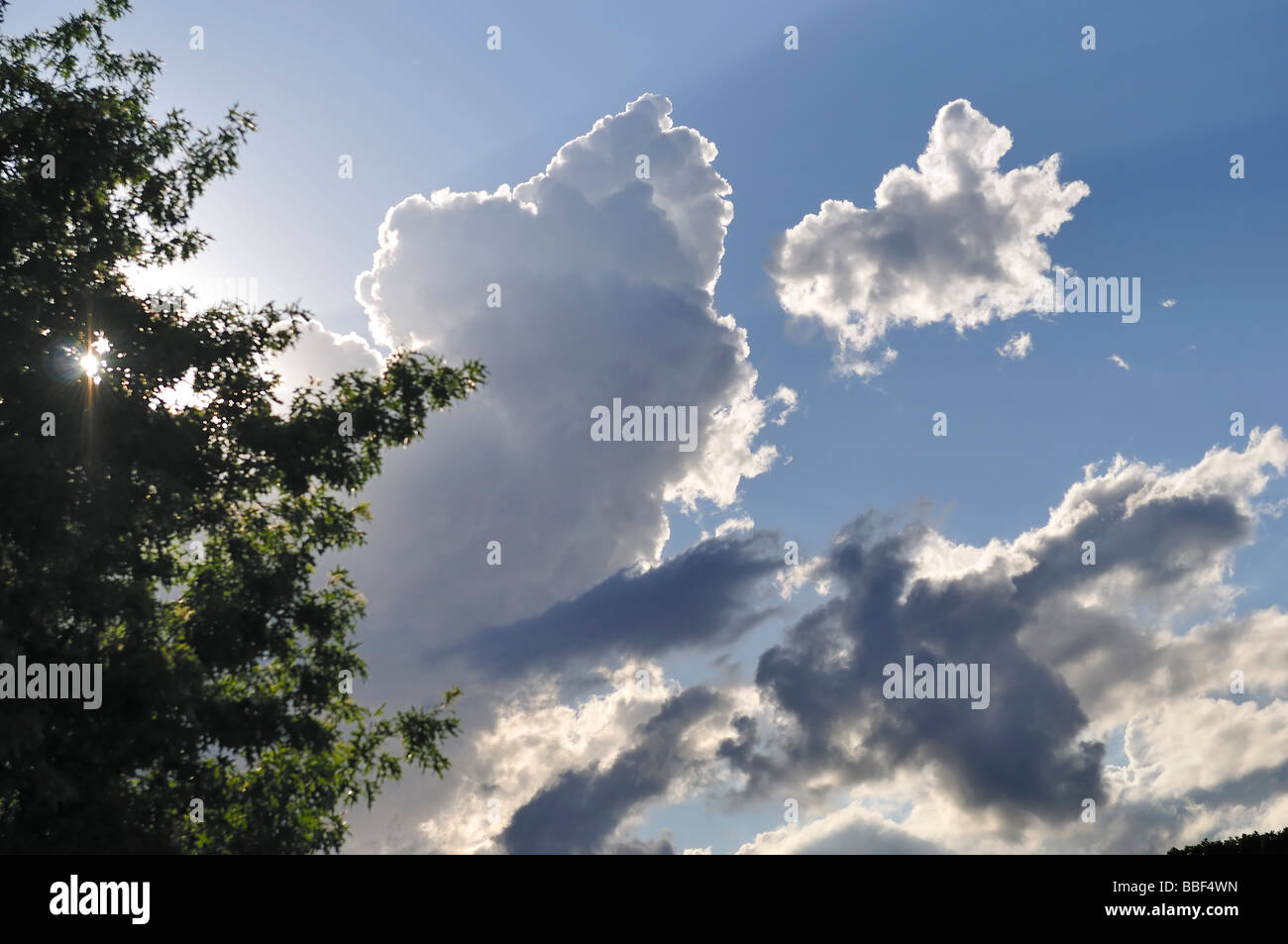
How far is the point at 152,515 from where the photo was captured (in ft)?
51.4

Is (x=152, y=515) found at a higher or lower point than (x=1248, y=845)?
higher

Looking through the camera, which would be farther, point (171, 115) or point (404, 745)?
point (171, 115)

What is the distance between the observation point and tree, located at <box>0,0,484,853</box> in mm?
14266

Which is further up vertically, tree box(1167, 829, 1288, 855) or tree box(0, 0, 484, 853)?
tree box(0, 0, 484, 853)

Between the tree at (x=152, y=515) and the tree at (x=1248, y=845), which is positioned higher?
the tree at (x=152, y=515)

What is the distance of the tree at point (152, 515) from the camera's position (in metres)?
14.3

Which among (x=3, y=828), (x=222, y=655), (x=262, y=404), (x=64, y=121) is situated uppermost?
(x=64, y=121)
